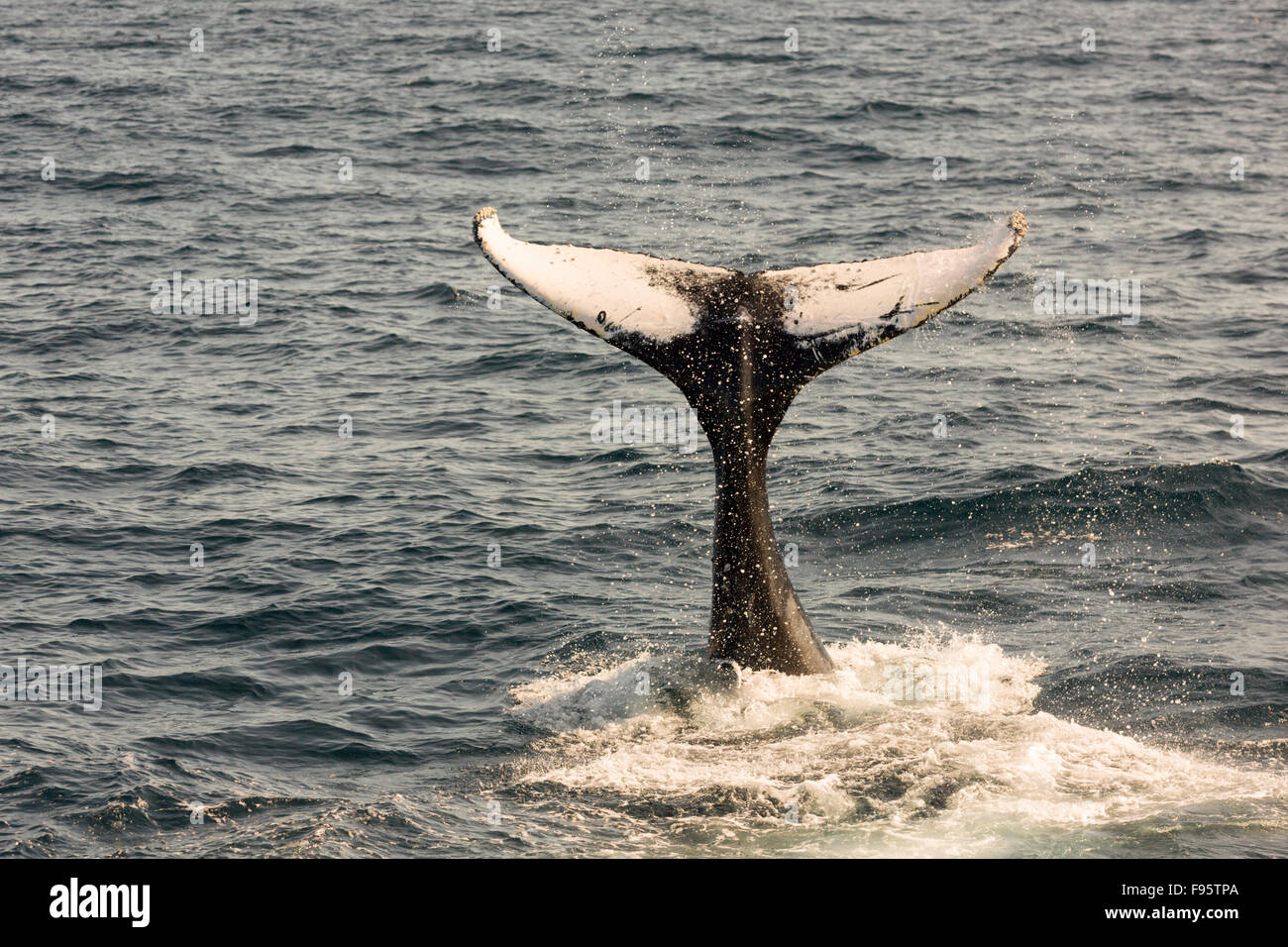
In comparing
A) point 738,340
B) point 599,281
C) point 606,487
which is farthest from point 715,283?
point 606,487

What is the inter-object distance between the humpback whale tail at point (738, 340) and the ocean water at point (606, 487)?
56 cm

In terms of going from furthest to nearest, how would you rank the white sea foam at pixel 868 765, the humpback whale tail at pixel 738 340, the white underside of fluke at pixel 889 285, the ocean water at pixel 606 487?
the humpback whale tail at pixel 738 340
the ocean water at pixel 606 487
the white underside of fluke at pixel 889 285
the white sea foam at pixel 868 765

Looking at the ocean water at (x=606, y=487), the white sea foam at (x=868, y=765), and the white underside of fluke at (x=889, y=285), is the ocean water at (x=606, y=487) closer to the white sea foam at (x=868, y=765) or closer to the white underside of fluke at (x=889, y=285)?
the white sea foam at (x=868, y=765)

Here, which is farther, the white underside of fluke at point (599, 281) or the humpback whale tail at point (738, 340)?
the humpback whale tail at point (738, 340)

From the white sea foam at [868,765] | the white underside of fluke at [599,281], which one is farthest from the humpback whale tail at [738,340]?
the white sea foam at [868,765]

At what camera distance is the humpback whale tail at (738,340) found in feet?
35.4

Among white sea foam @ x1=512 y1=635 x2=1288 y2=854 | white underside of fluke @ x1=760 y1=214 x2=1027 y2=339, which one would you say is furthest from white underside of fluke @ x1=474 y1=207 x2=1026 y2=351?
white sea foam @ x1=512 y1=635 x2=1288 y2=854

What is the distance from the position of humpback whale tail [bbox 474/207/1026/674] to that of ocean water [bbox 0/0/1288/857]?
0.56 metres

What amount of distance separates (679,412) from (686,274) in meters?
8.85

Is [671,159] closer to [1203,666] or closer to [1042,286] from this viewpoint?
[1042,286]

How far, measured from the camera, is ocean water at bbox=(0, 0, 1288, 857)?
10.6 metres

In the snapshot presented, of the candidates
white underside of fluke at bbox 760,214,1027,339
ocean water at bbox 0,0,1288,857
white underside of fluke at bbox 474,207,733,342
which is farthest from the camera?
white underside of fluke at bbox 474,207,733,342

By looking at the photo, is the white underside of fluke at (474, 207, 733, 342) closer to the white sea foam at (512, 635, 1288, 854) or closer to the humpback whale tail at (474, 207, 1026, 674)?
the humpback whale tail at (474, 207, 1026, 674)

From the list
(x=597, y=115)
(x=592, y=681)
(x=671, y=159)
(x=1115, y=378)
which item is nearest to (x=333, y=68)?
(x=597, y=115)
